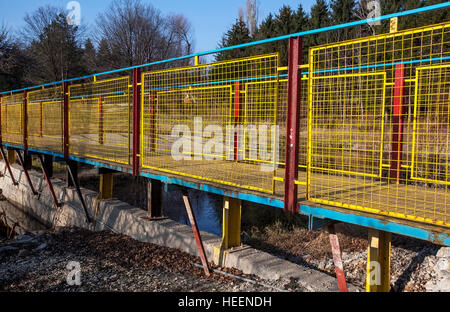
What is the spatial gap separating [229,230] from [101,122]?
3661 mm

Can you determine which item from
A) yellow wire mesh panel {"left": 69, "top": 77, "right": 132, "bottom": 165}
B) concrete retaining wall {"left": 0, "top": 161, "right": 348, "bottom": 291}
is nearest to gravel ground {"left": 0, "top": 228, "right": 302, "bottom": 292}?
concrete retaining wall {"left": 0, "top": 161, "right": 348, "bottom": 291}

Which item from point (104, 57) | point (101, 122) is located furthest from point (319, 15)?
point (101, 122)

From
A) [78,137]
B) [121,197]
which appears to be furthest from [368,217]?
[121,197]

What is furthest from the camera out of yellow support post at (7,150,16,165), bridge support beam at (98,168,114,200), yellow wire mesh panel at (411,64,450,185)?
yellow support post at (7,150,16,165)

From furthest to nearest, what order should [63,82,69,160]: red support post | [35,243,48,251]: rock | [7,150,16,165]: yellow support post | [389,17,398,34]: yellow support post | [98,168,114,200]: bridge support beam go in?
[7,150,16,165]: yellow support post < [98,168,114,200]: bridge support beam < [63,82,69,160]: red support post < [35,243,48,251]: rock < [389,17,398,34]: yellow support post

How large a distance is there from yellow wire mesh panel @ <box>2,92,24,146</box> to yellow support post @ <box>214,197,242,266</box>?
8.72 meters

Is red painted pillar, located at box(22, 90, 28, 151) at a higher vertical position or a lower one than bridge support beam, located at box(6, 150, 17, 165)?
higher

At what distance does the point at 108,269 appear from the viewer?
5473mm

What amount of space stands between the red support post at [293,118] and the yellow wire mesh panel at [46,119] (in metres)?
6.65

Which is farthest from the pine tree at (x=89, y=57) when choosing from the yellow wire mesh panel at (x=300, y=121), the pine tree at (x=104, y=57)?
the yellow wire mesh panel at (x=300, y=121)

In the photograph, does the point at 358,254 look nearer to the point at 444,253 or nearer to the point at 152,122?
the point at 444,253

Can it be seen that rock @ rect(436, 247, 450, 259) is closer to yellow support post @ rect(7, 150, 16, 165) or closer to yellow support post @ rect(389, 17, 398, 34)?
yellow support post @ rect(389, 17, 398, 34)

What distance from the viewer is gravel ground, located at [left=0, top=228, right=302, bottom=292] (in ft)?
15.5

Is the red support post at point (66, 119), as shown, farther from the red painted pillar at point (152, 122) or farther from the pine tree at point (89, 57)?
the pine tree at point (89, 57)
